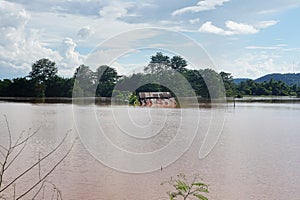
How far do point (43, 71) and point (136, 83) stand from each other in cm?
2529

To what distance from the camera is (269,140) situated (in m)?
8.88

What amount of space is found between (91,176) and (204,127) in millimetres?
6728

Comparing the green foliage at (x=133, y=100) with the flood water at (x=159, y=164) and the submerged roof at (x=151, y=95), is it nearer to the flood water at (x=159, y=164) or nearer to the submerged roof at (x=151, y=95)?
the submerged roof at (x=151, y=95)

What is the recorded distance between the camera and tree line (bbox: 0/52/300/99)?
17.8m

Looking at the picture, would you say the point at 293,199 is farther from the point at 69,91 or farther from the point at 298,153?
the point at 69,91

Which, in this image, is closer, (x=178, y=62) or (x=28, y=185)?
(x=28, y=185)

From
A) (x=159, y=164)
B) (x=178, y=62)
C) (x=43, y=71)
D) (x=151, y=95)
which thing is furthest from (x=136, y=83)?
(x=43, y=71)

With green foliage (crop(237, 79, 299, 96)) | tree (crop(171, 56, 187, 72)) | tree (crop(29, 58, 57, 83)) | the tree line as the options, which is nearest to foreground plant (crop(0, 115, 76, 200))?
the tree line

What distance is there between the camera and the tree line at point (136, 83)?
17789mm

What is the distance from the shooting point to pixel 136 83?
1616cm

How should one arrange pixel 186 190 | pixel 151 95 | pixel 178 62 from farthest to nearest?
1. pixel 178 62
2. pixel 151 95
3. pixel 186 190

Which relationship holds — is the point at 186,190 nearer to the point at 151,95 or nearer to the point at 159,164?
the point at 159,164

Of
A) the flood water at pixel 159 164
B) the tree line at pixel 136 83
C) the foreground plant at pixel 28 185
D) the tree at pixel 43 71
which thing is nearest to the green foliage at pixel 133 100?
the tree line at pixel 136 83

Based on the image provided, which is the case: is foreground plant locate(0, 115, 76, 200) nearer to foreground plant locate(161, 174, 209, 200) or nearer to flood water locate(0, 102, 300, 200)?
flood water locate(0, 102, 300, 200)
